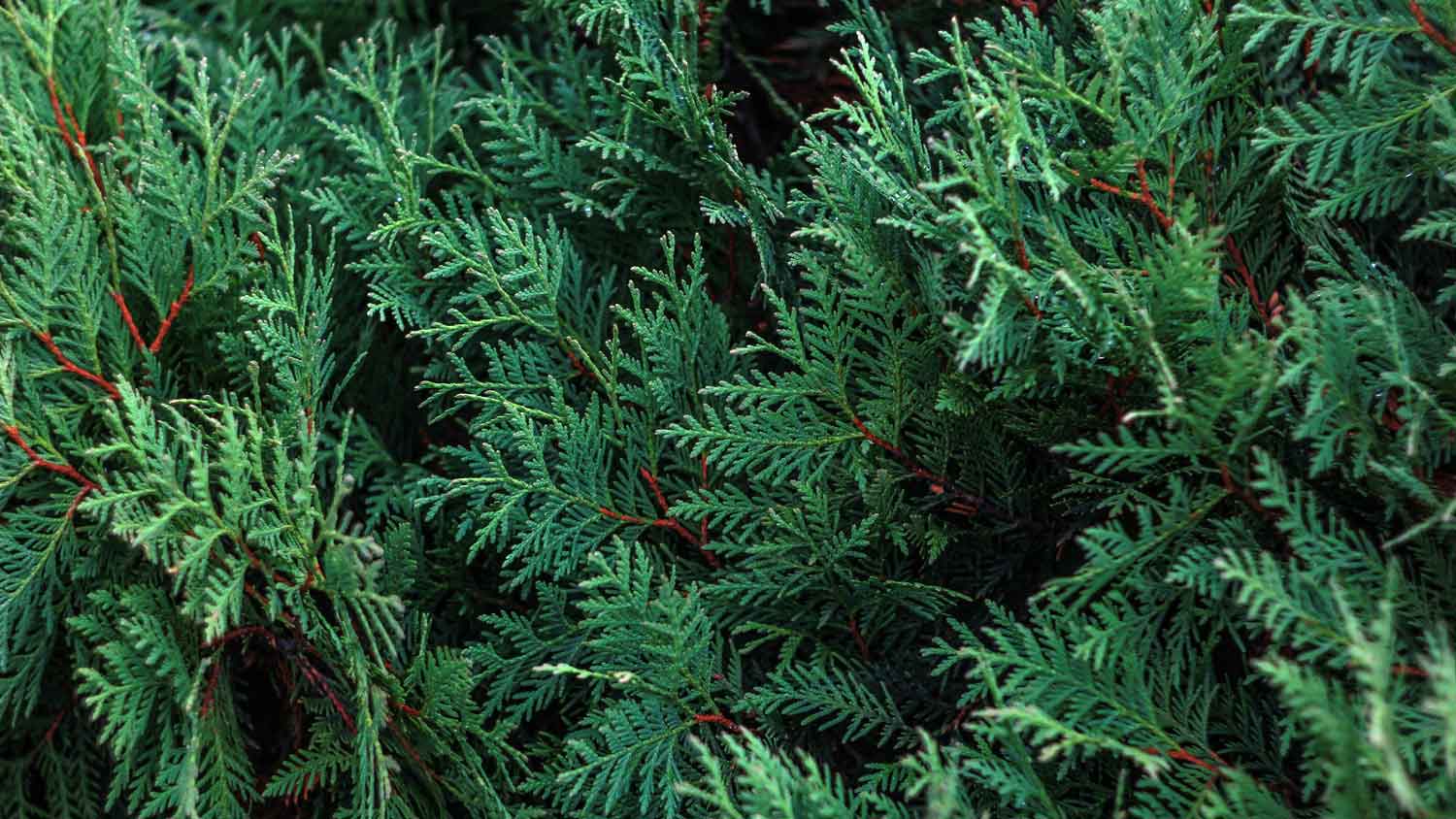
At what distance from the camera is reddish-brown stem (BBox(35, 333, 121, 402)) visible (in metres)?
1.67

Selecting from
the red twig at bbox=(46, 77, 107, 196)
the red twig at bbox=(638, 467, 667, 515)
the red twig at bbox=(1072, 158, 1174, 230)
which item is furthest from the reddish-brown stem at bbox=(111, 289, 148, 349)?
the red twig at bbox=(1072, 158, 1174, 230)

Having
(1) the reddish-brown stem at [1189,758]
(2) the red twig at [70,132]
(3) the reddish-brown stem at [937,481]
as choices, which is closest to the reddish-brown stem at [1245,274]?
(3) the reddish-brown stem at [937,481]

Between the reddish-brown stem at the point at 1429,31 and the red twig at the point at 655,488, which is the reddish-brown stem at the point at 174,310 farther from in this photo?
the reddish-brown stem at the point at 1429,31

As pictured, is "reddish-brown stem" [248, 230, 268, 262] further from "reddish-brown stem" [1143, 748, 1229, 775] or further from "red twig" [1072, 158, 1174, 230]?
"reddish-brown stem" [1143, 748, 1229, 775]

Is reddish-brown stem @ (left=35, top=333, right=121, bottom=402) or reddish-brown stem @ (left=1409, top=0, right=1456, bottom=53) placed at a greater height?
reddish-brown stem @ (left=1409, top=0, right=1456, bottom=53)

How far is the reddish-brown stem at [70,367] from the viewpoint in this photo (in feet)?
5.48

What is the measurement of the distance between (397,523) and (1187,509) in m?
1.10

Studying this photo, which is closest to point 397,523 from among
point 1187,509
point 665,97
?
point 665,97

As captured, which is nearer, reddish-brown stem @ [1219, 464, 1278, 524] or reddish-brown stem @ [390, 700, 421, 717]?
reddish-brown stem @ [1219, 464, 1278, 524]

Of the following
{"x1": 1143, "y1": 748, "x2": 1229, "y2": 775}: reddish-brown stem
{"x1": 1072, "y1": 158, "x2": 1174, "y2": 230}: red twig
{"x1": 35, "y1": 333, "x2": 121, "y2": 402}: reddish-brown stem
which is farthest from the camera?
{"x1": 35, "y1": 333, "x2": 121, "y2": 402}: reddish-brown stem

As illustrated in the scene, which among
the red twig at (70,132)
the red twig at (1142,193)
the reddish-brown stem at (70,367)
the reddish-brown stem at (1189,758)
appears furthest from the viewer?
the red twig at (70,132)

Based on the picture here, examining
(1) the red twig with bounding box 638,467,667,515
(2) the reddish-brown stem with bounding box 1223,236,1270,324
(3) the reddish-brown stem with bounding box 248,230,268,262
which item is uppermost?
(2) the reddish-brown stem with bounding box 1223,236,1270,324

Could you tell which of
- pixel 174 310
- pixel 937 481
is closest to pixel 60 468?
pixel 174 310

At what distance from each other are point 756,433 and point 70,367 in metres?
1.00
